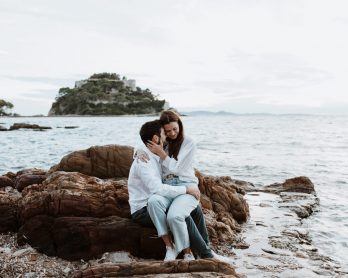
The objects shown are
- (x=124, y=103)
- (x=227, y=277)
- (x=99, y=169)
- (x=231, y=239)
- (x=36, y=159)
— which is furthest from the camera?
(x=124, y=103)

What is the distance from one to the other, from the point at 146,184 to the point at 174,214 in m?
0.69

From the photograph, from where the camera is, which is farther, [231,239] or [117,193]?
[231,239]

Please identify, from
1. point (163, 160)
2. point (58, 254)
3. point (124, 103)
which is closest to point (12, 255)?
point (58, 254)

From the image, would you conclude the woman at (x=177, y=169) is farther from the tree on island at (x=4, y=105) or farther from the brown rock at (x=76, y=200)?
the tree on island at (x=4, y=105)

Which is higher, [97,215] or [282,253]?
[97,215]

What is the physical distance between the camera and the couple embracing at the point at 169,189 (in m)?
6.14

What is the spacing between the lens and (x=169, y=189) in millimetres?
6340

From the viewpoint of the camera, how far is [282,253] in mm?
7613

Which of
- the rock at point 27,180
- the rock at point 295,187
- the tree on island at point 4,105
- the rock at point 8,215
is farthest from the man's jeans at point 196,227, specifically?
the tree on island at point 4,105

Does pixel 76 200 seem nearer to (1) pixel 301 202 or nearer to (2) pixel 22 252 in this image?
(2) pixel 22 252

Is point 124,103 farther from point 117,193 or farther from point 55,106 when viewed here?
point 117,193

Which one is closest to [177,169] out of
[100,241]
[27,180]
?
[100,241]

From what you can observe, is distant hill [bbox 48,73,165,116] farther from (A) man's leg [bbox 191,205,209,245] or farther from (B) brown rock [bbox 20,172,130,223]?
(A) man's leg [bbox 191,205,209,245]

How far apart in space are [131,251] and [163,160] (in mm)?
1630
